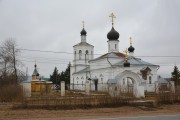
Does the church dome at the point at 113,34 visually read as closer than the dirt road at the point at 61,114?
No

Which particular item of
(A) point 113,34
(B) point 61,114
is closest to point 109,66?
(A) point 113,34

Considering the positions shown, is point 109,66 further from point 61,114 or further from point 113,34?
point 61,114

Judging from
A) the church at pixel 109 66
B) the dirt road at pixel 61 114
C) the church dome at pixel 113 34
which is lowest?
the dirt road at pixel 61 114

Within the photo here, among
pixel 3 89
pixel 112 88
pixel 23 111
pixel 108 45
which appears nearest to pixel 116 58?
pixel 108 45

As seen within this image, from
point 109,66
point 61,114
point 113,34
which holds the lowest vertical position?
point 61,114

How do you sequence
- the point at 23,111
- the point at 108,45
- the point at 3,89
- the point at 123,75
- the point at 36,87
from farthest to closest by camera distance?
the point at 108,45
the point at 36,87
the point at 123,75
the point at 3,89
the point at 23,111

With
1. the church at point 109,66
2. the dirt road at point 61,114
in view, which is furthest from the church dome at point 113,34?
the dirt road at point 61,114

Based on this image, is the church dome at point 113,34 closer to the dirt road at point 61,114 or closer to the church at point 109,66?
the church at point 109,66

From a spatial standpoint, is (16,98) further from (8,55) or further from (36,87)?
(8,55)

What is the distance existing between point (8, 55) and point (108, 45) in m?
17.0

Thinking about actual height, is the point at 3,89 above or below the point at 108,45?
below

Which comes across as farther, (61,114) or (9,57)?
(9,57)

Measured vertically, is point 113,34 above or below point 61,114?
above

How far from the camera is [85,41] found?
57.4m
